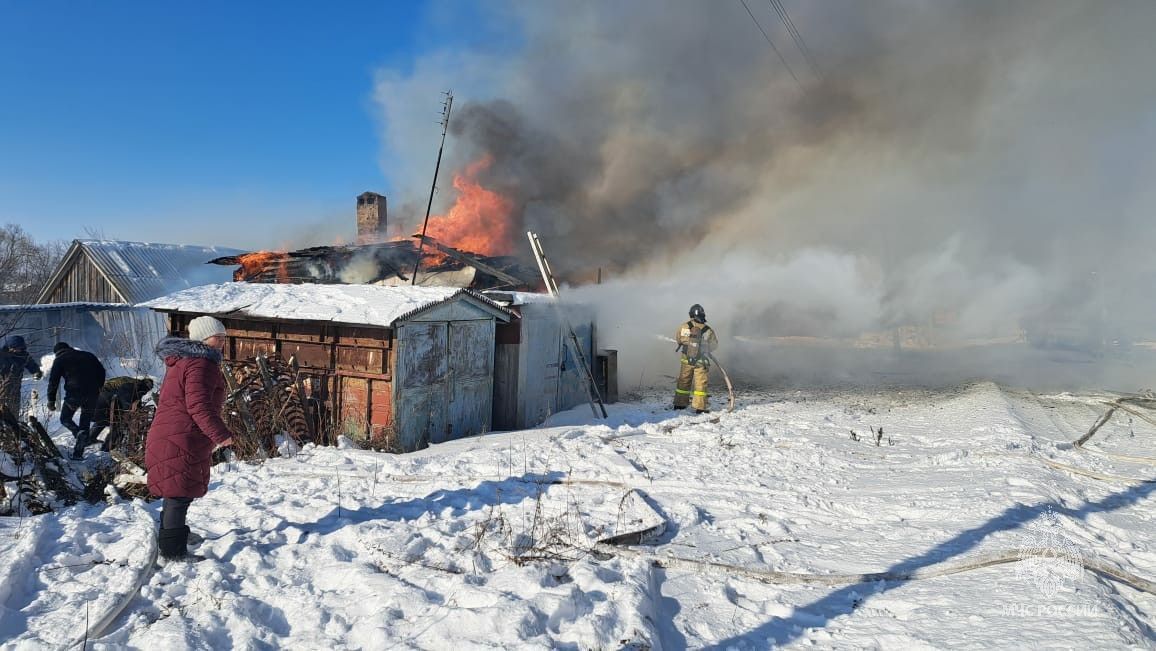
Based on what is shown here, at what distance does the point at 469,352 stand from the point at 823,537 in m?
6.69

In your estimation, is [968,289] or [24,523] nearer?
[24,523]

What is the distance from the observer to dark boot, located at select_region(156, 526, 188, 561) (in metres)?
4.35

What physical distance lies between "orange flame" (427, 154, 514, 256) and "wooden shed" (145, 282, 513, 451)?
12039 millimetres

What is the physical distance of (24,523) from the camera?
4.79 meters

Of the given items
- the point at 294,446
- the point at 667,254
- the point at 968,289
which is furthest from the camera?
the point at 968,289

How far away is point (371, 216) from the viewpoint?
23.9m

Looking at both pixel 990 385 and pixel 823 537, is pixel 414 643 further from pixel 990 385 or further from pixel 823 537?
pixel 990 385

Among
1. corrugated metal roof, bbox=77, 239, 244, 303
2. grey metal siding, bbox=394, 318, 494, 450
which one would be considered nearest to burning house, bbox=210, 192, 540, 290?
grey metal siding, bbox=394, 318, 494, 450

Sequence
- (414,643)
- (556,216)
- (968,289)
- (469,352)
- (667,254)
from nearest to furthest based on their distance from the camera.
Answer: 1. (414,643)
2. (469,352)
3. (556,216)
4. (667,254)
5. (968,289)

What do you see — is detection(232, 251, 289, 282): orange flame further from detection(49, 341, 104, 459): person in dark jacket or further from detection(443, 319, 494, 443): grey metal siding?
detection(443, 319, 494, 443): grey metal siding

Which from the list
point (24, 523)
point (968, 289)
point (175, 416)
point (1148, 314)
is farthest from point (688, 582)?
point (1148, 314)

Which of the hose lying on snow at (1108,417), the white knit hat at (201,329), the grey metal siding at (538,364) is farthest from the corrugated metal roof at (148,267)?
the hose lying on snow at (1108,417)

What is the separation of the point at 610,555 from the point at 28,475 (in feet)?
16.6

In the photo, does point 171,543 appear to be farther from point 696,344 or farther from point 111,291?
point 111,291
